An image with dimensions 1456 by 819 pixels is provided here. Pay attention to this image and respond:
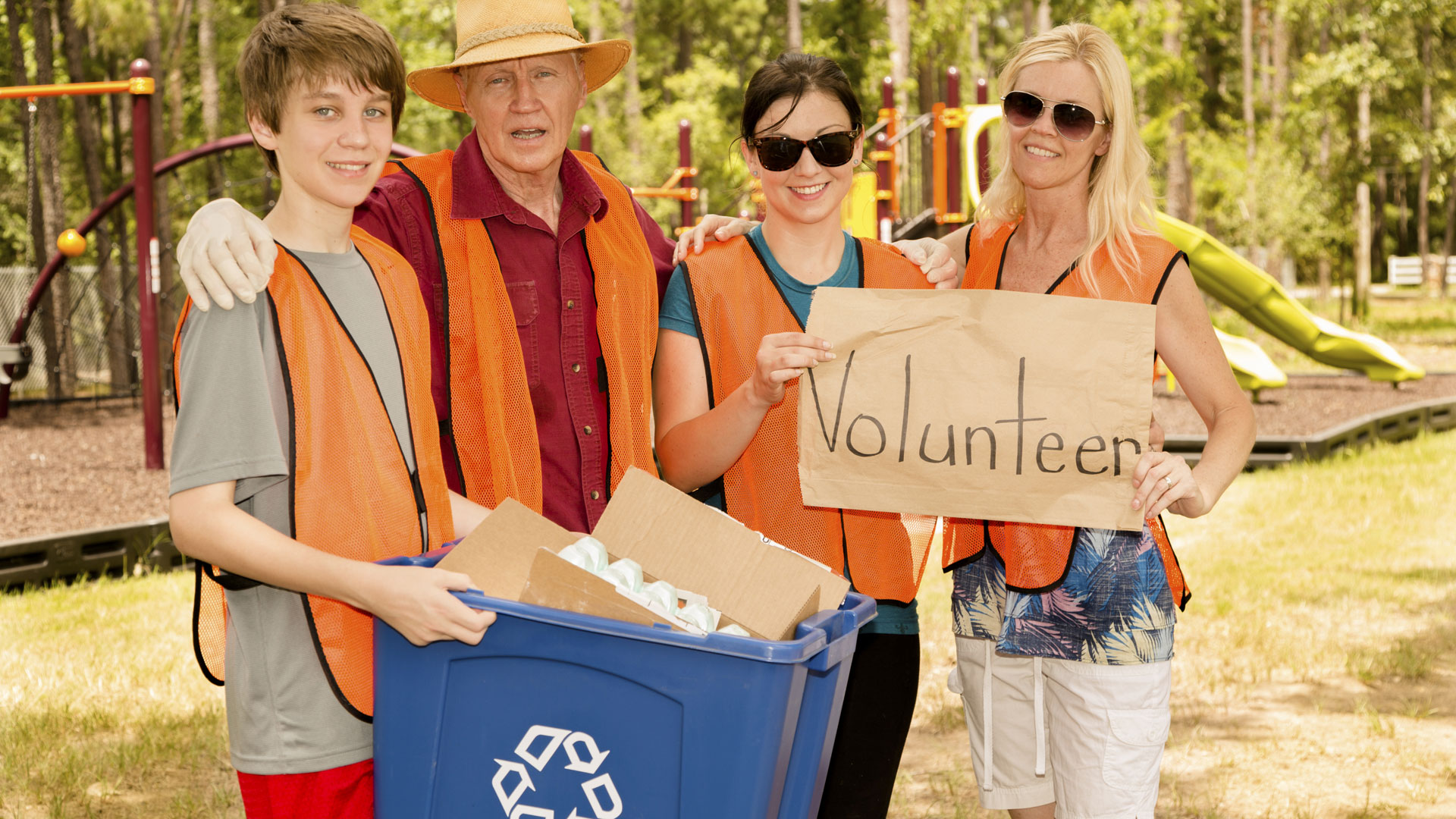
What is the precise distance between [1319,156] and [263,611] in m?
39.3

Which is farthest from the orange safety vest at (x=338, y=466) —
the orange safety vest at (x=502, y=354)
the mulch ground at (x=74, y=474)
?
the mulch ground at (x=74, y=474)

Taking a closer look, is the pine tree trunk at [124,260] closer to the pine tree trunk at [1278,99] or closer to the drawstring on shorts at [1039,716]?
the drawstring on shorts at [1039,716]

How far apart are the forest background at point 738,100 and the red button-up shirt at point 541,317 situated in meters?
10.8

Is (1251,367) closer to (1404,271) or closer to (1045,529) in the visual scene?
(1045,529)

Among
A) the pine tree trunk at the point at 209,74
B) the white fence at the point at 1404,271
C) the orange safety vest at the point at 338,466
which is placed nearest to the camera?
the orange safety vest at the point at 338,466

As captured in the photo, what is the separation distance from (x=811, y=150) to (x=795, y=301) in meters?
0.32

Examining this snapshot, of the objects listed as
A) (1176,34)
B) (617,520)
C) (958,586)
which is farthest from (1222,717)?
(1176,34)

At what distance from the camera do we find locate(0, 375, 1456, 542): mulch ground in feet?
28.5

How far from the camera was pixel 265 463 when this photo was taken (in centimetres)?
188

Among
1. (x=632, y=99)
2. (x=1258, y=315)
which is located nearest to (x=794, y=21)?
(x=632, y=99)

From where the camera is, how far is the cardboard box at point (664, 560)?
5.95 ft

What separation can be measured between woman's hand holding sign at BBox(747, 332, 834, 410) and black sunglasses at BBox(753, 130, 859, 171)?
0.47 metres

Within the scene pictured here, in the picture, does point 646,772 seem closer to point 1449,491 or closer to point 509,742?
point 509,742

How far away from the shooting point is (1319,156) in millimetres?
35969
